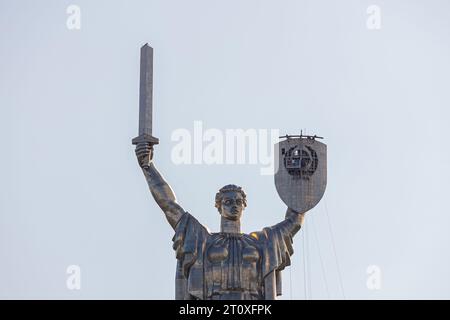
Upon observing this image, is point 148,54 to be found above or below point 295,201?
above

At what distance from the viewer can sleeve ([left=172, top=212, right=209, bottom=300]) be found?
52438 millimetres

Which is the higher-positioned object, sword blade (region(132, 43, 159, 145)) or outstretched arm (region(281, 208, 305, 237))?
sword blade (region(132, 43, 159, 145))

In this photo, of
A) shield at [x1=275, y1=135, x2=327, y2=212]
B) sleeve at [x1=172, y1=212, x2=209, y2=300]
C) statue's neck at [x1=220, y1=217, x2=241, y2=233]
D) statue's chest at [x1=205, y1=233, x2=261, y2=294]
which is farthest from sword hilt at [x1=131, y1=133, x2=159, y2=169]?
shield at [x1=275, y1=135, x2=327, y2=212]

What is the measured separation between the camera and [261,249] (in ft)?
174

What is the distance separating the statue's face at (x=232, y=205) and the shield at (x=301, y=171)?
1.20 meters

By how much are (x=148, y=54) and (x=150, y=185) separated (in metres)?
3.25

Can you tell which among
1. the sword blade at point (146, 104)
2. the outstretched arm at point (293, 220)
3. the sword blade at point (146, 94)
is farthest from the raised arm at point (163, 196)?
the outstretched arm at point (293, 220)

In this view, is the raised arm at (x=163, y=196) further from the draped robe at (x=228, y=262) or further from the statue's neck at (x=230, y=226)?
the statue's neck at (x=230, y=226)

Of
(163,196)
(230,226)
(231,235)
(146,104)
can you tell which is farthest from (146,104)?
(231,235)

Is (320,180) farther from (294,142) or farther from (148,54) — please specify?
(148,54)

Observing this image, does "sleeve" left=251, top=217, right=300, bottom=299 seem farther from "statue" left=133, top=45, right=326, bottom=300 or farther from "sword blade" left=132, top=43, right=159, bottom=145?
"sword blade" left=132, top=43, right=159, bottom=145
